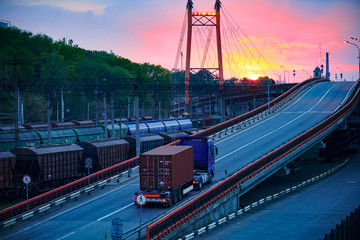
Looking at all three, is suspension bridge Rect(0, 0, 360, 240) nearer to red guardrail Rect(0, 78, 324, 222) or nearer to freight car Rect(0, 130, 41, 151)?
red guardrail Rect(0, 78, 324, 222)

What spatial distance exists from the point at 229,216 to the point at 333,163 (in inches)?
1751

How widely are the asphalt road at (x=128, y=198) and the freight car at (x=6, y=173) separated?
8549 mm

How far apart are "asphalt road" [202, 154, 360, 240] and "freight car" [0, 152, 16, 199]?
19022 mm

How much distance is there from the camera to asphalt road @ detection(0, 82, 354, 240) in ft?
96.1

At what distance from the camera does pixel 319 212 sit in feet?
134

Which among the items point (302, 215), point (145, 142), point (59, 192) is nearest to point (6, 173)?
point (59, 192)

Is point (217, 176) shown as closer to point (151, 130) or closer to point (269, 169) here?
point (269, 169)

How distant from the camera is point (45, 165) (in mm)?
43688

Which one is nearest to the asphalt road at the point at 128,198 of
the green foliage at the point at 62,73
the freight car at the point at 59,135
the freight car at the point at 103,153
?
the freight car at the point at 103,153

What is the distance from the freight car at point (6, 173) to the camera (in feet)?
136

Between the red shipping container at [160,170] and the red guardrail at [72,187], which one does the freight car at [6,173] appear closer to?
the red guardrail at [72,187]

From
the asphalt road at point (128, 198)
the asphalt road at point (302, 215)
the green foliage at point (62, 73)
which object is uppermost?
the green foliage at point (62, 73)

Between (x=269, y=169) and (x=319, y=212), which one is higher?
(x=269, y=169)

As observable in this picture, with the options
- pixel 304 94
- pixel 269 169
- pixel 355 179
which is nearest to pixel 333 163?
pixel 355 179
